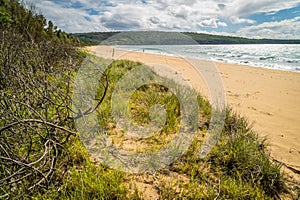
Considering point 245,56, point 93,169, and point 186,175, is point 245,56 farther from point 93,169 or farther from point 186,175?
point 93,169

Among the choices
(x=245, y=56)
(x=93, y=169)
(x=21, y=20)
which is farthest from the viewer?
(x=245, y=56)

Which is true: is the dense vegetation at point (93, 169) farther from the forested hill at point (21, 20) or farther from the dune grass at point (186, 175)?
the forested hill at point (21, 20)

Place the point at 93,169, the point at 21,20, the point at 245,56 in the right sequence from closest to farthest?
1. the point at 93,169
2. the point at 21,20
3. the point at 245,56

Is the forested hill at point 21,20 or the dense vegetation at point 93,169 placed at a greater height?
the forested hill at point 21,20

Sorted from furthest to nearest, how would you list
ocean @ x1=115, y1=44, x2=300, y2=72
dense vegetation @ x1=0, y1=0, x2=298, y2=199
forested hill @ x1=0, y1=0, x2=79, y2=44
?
1. ocean @ x1=115, y1=44, x2=300, y2=72
2. forested hill @ x1=0, y1=0, x2=79, y2=44
3. dense vegetation @ x1=0, y1=0, x2=298, y2=199

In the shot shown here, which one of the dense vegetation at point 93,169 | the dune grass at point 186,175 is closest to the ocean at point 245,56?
the dune grass at point 186,175

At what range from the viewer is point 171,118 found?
2941mm

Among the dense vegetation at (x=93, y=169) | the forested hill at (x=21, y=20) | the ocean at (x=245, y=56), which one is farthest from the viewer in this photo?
the ocean at (x=245, y=56)

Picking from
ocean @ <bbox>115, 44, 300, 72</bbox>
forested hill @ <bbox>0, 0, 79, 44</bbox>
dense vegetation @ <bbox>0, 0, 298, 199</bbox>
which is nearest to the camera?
dense vegetation @ <bbox>0, 0, 298, 199</bbox>

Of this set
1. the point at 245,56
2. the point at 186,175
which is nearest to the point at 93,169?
the point at 186,175

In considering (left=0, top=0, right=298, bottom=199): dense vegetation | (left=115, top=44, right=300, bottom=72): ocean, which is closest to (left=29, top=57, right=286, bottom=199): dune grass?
(left=0, top=0, right=298, bottom=199): dense vegetation

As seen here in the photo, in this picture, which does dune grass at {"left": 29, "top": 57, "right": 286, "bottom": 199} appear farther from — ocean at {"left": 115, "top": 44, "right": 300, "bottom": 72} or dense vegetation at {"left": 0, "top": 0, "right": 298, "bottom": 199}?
ocean at {"left": 115, "top": 44, "right": 300, "bottom": 72}

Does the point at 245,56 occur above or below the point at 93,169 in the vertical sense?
above

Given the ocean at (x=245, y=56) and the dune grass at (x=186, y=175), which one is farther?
the ocean at (x=245, y=56)
